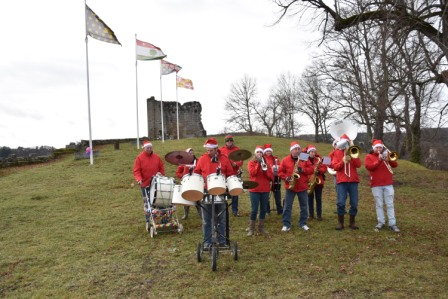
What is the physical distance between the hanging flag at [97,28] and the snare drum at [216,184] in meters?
17.3

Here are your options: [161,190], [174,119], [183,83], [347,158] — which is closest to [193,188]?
[161,190]

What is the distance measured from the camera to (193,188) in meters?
6.42

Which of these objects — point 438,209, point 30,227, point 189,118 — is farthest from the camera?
point 189,118

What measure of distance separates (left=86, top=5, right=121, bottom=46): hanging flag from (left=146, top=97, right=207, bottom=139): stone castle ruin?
25368 millimetres

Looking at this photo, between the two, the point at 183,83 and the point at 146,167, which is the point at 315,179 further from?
the point at 183,83

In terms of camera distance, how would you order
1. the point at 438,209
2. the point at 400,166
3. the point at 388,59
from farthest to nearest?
the point at 400,166, the point at 438,209, the point at 388,59

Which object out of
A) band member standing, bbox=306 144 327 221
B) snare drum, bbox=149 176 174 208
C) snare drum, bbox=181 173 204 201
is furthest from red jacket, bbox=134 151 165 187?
band member standing, bbox=306 144 327 221

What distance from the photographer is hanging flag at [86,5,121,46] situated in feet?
70.7

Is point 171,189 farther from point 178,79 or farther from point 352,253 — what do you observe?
point 178,79

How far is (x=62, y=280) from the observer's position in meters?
6.60

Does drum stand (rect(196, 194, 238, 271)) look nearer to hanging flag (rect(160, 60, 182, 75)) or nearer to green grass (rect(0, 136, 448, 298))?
green grass (rect(0, 136, 448, 298))

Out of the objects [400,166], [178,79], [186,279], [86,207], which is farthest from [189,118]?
[186,279]

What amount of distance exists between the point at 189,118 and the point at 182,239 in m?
39.7

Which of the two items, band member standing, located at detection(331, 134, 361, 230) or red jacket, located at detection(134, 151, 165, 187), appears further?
red jacket, located at detection(134, 151, 165, 187)
